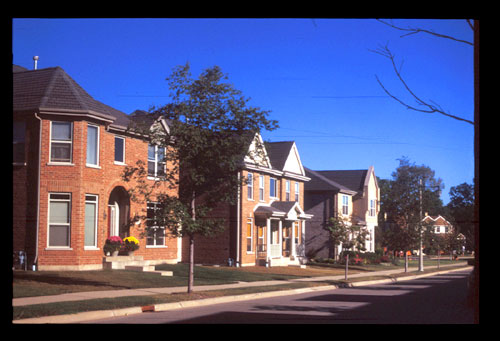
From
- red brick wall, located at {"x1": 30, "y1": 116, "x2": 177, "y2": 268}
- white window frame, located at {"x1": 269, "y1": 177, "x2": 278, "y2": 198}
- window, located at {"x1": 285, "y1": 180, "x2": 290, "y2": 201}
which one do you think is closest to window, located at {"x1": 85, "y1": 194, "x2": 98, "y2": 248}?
red brick wall, located at {"x1": 30, "y1": 116, "x2": 177, "y2": 268}

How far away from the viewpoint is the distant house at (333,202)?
5342cm

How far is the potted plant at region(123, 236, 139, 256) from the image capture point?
30984 mm

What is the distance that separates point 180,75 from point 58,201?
32.7 ft

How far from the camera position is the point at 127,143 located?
104 ft

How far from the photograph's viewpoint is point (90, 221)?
28.2 meters

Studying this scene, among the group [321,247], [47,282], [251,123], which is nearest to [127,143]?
[47,282]

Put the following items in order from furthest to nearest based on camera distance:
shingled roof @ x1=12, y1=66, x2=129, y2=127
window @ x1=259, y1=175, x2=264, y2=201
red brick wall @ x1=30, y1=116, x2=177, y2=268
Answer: window @ x1=259, y1=175, x2=264, y2=201 < shingled roof @ x1=12, y1=66, x2=129, y2=127 < red brick wall @ x1=30, y1=116, x2=177, y2=268

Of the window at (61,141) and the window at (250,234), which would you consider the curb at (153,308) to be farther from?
the window at (250,234)

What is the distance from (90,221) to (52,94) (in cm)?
575

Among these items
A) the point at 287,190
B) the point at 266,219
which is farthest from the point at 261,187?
the point at 287,190

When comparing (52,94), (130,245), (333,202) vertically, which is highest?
(52,94)

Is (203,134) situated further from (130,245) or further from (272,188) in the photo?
(272,188)

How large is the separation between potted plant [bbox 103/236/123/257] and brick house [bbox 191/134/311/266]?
8.30m

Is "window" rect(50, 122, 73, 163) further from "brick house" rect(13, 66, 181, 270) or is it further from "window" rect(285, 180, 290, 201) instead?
"window" rect(285, 180, 290, 201)
